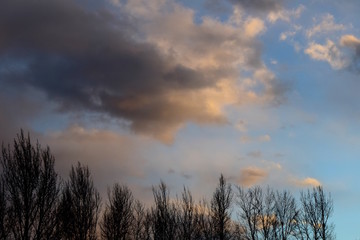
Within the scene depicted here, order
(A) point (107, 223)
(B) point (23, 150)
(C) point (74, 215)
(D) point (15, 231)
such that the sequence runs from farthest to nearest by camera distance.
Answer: (A) point (107, 223), (C) point (74, 215), (B) point (23, 150), (D) point (15, 231)

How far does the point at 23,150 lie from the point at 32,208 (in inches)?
155

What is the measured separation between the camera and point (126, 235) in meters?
46.7

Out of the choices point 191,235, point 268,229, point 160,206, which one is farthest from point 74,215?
point 268,229

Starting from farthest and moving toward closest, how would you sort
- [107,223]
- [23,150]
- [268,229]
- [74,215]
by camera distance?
[268,229] < [107,223] < [74,215] < [23,150]

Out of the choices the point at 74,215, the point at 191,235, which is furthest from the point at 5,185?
the point at 191,235

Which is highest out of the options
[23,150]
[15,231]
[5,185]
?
[23,150]

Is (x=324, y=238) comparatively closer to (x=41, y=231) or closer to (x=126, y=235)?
(x=126, y=235)

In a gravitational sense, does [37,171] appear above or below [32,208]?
above

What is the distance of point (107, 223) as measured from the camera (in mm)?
45844

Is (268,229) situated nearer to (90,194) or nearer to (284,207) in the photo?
(284,207)

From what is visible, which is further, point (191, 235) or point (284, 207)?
point (284, 207)

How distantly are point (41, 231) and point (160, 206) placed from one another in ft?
61.3

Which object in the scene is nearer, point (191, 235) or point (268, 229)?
point (191, 235)

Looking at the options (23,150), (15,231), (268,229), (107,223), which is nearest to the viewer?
(15,231)
